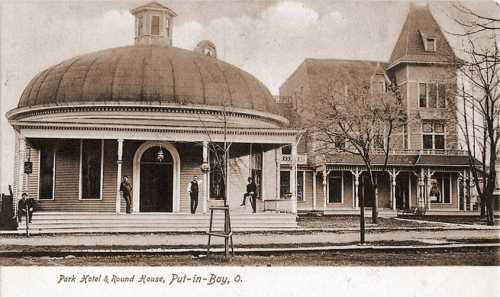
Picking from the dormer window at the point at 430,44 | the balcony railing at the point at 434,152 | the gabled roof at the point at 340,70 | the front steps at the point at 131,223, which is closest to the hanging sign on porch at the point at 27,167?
the front steps at the point at 131,223

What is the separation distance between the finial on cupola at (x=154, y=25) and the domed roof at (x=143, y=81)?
6.19 feet

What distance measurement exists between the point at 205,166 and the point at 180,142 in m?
1.91

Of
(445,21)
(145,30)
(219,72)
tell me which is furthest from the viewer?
(145,30)

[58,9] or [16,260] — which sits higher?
[58,9]

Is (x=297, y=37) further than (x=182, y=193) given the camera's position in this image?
No

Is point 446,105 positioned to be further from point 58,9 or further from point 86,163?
point 58,9

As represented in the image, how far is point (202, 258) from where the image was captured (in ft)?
47.0

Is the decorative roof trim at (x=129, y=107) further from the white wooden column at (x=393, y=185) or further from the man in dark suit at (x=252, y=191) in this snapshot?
the white wooden column at (x=393, y=185)

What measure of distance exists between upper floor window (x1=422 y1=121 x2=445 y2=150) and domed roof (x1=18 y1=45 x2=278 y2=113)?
14.1 meters

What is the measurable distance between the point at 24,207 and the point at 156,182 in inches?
230

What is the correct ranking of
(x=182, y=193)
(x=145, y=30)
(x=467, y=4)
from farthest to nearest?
(x=145, y=30), (x=182, y=193), (x=467, y=4)

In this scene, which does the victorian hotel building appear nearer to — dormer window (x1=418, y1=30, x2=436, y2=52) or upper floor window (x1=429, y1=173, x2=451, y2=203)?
upper floor window (x1=429, y1=173, x2=451, y2=203)

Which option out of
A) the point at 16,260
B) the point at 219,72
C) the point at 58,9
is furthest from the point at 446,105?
the point at 16,260
